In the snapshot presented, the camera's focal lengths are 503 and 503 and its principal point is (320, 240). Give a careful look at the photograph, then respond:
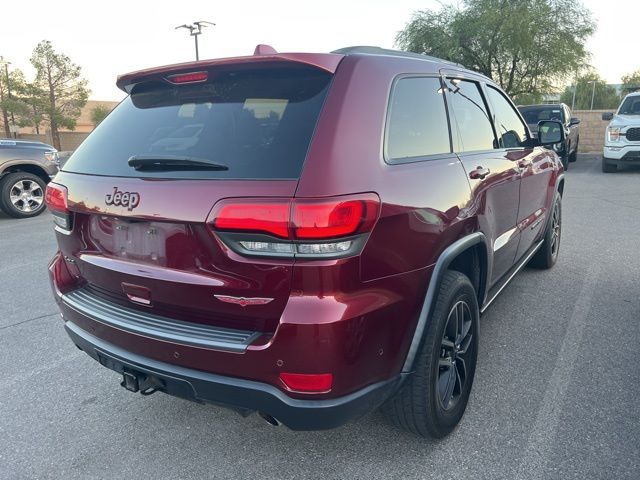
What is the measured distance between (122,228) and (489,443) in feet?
6.49

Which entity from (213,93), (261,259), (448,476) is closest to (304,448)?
(448,476)

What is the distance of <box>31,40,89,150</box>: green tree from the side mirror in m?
50.2

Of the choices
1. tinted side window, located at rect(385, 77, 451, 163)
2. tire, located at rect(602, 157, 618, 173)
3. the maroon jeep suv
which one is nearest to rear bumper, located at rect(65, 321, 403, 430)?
the maroon jeep suv

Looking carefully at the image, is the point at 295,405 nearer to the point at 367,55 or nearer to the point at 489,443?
the point at 489,443

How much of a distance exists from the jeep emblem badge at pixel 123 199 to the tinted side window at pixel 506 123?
2.47m

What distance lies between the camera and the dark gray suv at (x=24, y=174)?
8586mm

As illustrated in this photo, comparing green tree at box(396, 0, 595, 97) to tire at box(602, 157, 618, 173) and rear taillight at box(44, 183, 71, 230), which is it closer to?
tire at box(602, 157, 618, 173)

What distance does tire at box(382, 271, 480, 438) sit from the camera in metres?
2.20

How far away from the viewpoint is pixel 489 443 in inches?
96.0

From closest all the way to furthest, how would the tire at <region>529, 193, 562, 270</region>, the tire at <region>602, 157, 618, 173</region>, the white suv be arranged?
1. the tire at <region>529, 193, 562, 270</region>
2. the white suv
3. the tire at <region>602, 157, 618, 173</region>

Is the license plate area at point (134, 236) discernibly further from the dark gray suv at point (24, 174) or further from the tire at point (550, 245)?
the dark gray suv at point (24, 174)

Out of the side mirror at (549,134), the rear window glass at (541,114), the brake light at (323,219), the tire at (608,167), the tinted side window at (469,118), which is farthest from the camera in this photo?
the rear window glass at (541,114)

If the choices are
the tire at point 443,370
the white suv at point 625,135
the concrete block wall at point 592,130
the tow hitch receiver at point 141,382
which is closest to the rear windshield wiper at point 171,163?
the tow hitch receiver at point 141,382

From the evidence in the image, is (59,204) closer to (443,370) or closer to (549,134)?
(443,370)
